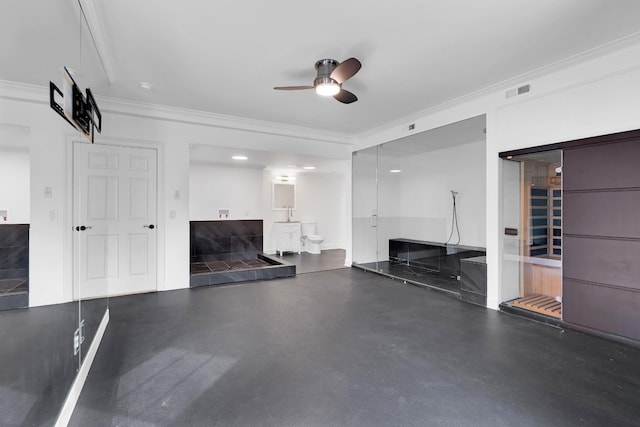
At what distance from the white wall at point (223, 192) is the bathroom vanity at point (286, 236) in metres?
0.73

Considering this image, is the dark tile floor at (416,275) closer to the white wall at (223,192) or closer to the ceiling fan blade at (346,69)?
the white wall at (223,192)

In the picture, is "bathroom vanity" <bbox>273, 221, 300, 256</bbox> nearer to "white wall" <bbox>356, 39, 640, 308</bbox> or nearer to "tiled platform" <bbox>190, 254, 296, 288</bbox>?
"tiled platform" <bbox>190, 254, 296, 288</bbox>

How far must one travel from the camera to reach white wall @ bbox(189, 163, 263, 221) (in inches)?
256

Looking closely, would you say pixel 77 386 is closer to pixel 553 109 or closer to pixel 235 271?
pixel 235 271

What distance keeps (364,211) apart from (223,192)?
309 cm

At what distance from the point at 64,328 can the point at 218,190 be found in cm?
493

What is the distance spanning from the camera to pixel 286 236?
25.5ft

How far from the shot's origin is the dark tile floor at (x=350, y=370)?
185cm

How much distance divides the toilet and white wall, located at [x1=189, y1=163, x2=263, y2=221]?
4.90 ft

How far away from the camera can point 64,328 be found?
1.97 metres

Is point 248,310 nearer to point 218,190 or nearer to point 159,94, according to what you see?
point 159,94

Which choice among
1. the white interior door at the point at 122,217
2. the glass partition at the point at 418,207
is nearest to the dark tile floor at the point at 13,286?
the white interior door at the point at 122,217

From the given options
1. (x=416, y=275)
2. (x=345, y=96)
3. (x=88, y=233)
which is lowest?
(x=416, y=275)

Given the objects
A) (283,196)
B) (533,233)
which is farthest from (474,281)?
(283,196)
